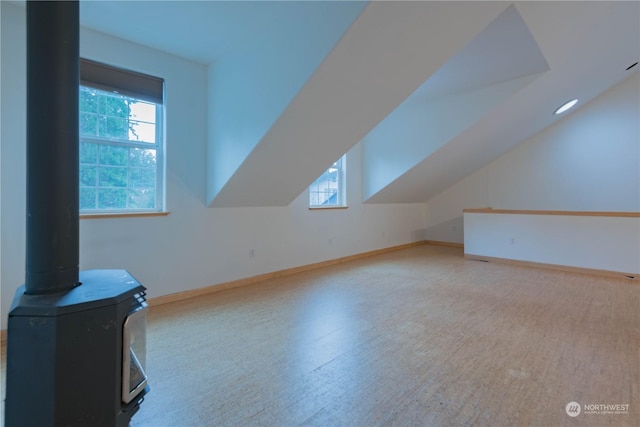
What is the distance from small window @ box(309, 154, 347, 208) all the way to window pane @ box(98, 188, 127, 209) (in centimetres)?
283

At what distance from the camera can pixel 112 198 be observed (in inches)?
115

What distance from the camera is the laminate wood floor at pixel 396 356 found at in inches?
61.7

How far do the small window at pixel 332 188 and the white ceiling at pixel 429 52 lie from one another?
1036 mm

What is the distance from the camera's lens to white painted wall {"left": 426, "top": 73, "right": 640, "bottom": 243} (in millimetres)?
5008

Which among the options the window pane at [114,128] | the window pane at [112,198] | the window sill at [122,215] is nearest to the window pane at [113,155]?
the window pane at [114,128]

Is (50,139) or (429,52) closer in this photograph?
(50,139)

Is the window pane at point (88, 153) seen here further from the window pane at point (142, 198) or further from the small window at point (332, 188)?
the small window at point (332, 188)

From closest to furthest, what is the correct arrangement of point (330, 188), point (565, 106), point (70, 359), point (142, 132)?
1. point (70, 359)
2. point (142, 132)
3. point (565, 106)
4. point (330, 188)

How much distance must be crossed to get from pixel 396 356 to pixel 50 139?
226 cm

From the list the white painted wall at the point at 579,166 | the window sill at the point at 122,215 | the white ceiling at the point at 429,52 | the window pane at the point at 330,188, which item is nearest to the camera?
the white ceiling at the point at 429,52

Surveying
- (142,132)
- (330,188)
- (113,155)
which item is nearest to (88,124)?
(113,155)

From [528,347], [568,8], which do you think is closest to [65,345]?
[528,347]

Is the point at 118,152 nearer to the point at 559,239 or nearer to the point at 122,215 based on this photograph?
the point at 122,215

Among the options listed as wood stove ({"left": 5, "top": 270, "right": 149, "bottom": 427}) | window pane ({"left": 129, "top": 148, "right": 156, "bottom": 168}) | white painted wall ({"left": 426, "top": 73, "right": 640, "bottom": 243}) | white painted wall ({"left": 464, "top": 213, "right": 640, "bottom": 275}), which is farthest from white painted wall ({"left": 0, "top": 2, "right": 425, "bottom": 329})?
white painted wall ({"left": 426, "top": 73, "right": 640, "bottom": 243})
